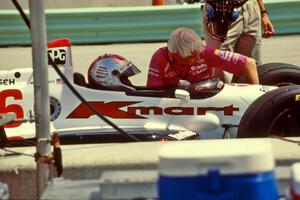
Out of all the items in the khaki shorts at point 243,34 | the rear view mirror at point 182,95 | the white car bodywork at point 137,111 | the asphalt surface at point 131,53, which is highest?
the khaki shorts at point 243,34

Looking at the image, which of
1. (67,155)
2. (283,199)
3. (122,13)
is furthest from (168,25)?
(283,199)

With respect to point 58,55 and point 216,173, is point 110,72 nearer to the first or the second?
point 58,55

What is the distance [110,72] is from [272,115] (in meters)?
1.19

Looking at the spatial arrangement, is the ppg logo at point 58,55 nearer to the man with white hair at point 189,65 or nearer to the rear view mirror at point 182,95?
the man with white hair at point 189,65

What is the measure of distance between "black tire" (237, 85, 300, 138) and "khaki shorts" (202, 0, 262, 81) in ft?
5.97

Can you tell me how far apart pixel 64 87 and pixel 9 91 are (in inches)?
15.5

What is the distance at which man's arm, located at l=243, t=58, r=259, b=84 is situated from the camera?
5426 mm

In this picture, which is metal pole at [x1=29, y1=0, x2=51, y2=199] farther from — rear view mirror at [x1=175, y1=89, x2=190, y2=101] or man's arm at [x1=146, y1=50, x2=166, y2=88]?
man's arm at [x1=146, y1=50, x2=166, y2=88]

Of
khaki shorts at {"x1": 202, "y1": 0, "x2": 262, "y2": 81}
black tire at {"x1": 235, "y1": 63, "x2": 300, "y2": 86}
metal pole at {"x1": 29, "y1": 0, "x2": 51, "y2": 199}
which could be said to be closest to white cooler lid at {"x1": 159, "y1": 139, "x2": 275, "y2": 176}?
metal pole at {"x1": 29, "y1": 0, "x2": 51, "y2": 199}

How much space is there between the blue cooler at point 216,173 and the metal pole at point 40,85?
1115 millimetres

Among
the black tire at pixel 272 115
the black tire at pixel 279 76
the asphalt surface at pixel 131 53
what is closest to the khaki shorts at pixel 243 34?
the black tire at pixel 279 76

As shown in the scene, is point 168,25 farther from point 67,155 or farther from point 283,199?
point 283,199

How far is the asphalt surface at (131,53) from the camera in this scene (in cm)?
1086

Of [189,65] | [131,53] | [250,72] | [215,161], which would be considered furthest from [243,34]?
[131,53]
